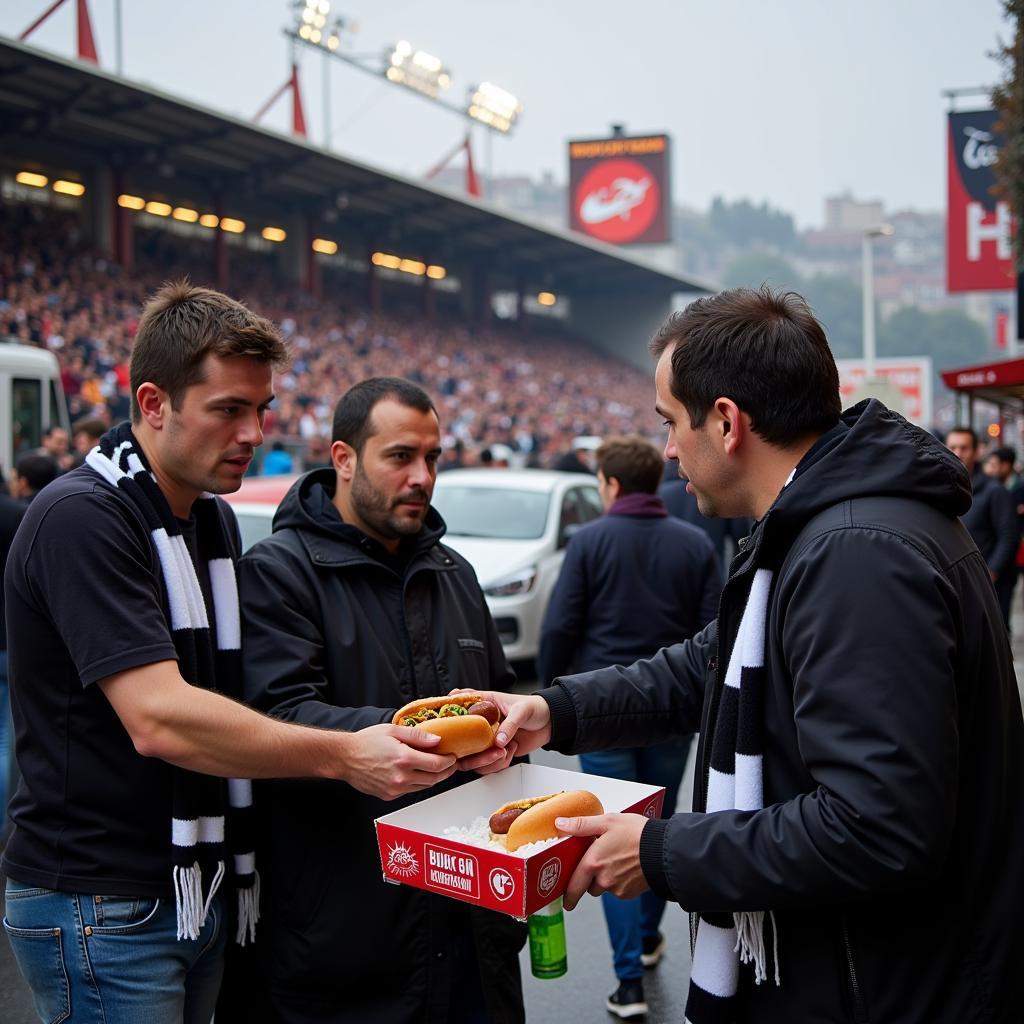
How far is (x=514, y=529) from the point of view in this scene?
10.1 m

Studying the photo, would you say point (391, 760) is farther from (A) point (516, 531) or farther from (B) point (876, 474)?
(A) point (516, 531)

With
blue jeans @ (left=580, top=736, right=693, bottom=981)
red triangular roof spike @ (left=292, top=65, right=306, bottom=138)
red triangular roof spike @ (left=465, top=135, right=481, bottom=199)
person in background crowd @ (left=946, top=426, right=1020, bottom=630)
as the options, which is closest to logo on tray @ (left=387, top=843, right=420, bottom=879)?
blue jeans @ (left=580, top=736, right=693, bottom=981)

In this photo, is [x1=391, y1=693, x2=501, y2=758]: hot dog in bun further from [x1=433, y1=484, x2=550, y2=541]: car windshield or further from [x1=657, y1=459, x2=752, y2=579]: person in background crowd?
[x1=433, y1=484, x2=550, y2=541]: car windshield

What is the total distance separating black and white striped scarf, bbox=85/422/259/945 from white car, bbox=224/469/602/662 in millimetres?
5869

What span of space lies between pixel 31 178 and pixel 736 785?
29.5 metres

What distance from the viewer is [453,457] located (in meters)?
18.5

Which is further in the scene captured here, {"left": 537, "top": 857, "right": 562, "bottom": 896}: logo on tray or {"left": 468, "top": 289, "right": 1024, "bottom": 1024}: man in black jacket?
{"left": 537, "top": 857, "right": 562, "bottom": 896}: logo on tray

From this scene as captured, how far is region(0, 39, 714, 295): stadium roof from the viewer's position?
930 inches

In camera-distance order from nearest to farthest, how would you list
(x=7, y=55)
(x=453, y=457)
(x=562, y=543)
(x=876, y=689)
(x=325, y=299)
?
(x=876, y=689), (x=562, y=543), (x=453, y=457), (x=7, y=55), (x=325, y=299)

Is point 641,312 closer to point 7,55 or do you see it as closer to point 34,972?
point 7,55

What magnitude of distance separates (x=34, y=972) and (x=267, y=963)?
1.84ft

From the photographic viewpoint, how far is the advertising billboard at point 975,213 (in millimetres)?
14250

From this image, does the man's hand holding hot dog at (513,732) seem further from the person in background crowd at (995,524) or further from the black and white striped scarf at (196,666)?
the person in background crowd at (995,524)

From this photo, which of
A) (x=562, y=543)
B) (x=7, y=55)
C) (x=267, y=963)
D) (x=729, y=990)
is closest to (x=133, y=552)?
(x=267, y=963)
